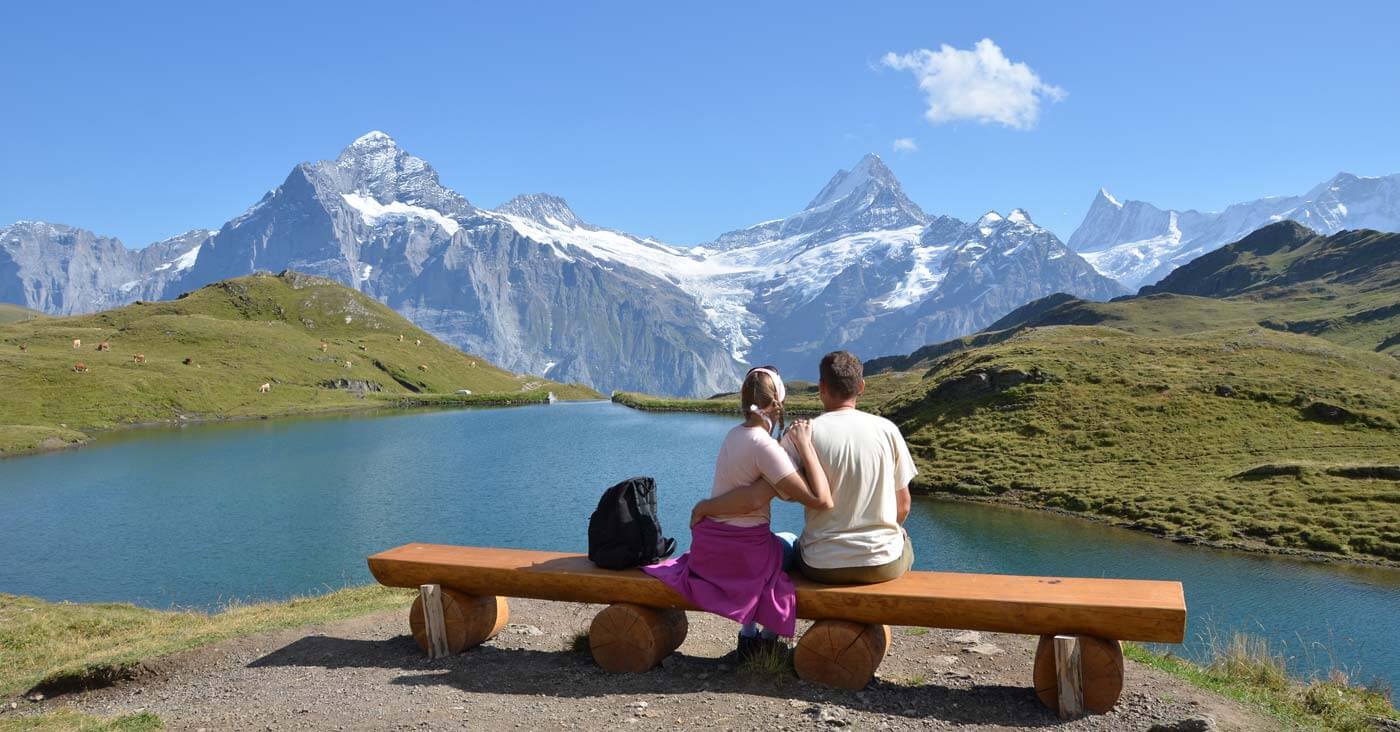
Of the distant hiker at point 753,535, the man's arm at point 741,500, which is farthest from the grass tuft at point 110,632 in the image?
the man's arm at point 741,500

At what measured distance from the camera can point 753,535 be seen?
10.7m

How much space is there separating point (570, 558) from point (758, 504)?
13.0 ft

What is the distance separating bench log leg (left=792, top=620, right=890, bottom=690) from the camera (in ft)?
34.9

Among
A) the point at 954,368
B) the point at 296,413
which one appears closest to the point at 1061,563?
the point at 954,368

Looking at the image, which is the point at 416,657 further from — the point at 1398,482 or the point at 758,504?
the point at 1398,482

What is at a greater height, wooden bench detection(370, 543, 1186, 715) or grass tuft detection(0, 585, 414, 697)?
wooden bench detection(370, 543, 1186, 715)

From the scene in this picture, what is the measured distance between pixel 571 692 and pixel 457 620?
291 centimetres

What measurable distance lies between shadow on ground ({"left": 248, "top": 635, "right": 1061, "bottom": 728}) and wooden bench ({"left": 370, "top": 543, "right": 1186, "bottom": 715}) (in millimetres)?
277

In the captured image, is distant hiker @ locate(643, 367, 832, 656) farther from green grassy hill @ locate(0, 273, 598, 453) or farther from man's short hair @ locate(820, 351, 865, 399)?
green grassy hill @ locate(0, 273, 598, 453)

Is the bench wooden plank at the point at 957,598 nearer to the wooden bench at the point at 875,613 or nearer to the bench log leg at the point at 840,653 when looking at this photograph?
the wooden bench at the point at 875,613

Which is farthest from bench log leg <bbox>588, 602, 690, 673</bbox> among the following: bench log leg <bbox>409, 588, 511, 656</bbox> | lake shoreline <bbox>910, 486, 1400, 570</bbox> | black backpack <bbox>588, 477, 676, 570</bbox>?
lake shoreline <bbox>910, 486, 1400, 570</bbox>

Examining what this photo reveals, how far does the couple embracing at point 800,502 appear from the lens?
10.0m

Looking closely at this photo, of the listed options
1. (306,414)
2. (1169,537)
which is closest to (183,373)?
(306,414)

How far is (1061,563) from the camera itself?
3884cm
